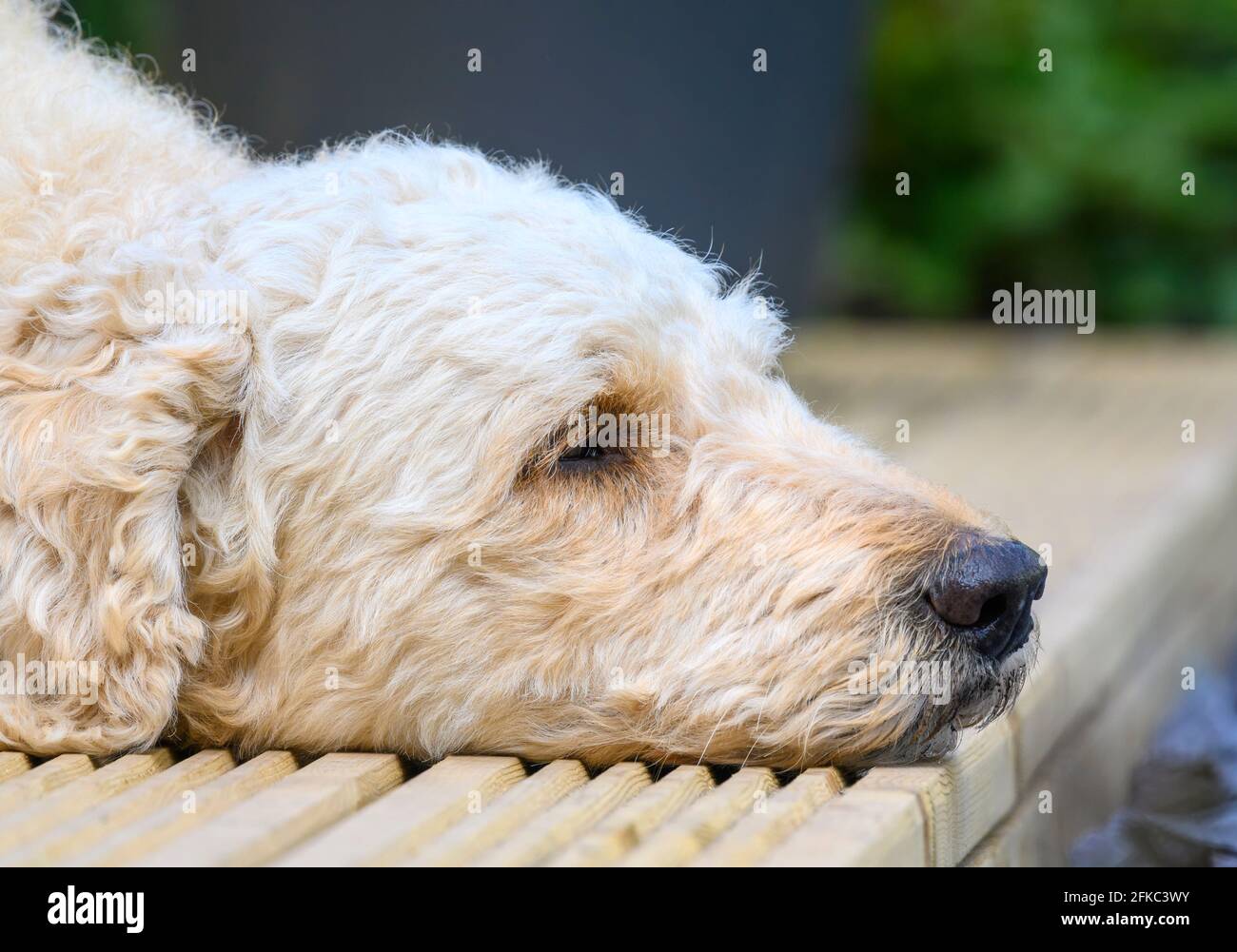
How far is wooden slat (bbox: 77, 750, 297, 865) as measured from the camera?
2.05 metres

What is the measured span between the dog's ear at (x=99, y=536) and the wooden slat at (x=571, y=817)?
83 centimetres

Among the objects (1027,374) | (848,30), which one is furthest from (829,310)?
(848,30)

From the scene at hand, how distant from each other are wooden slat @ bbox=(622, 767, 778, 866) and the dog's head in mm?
134

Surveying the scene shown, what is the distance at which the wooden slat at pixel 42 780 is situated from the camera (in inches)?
93.6

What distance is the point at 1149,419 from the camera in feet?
24.1

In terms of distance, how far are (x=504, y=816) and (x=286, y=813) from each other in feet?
1.09

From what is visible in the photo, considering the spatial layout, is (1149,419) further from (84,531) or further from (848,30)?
(84,531)

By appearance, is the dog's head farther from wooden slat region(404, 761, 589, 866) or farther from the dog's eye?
wooden slat region(404, 761, 589, 866)

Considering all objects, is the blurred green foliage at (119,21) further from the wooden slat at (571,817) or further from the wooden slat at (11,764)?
the wooden slat at (571,817)
